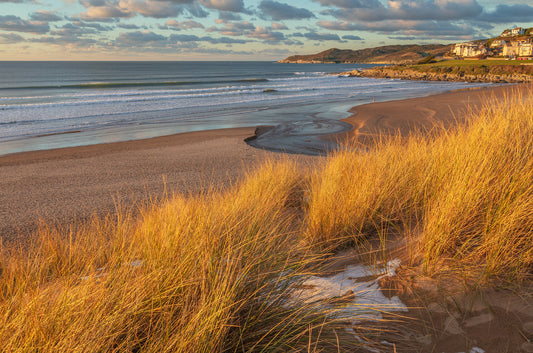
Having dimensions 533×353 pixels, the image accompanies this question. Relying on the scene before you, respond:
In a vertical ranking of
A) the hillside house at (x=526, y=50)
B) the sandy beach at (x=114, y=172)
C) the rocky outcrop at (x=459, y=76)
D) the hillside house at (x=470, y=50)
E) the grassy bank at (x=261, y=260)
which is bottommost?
the sandy beach at (x=114, y=172)

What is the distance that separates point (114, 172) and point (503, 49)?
121 metres

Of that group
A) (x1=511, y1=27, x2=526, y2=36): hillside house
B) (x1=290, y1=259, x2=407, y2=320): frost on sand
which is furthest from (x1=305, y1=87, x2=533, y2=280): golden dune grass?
(x1=511, y1=27, x2=526, y2=36): hillside house

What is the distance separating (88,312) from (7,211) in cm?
580

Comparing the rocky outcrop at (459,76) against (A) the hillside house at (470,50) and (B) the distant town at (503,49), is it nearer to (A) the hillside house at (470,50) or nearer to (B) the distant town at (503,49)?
(B) the distant town at (503,49)

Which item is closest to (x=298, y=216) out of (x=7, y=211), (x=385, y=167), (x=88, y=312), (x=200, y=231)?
(x=385, y=167)

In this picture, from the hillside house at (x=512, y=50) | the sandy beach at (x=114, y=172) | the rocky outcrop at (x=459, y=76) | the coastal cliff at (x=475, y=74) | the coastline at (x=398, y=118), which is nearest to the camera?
the sandy beach at (x=114, y=172)

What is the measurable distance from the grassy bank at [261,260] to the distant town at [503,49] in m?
91.2

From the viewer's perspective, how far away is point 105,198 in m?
6.92

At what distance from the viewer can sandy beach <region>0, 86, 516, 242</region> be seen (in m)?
6.32

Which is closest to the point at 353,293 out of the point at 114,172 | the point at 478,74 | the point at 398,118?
the point at 114,172

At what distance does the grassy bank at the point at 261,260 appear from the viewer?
6.19ft

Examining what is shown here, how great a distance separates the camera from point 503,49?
10069 centimetres

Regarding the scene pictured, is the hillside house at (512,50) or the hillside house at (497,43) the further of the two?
the hillside house at (497,43)

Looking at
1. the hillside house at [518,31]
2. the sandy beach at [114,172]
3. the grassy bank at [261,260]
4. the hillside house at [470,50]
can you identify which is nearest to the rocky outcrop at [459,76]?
the sandy beach at [114,172]
